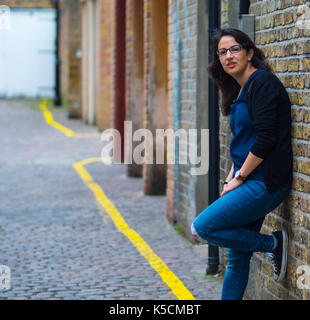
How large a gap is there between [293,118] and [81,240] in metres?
3.95

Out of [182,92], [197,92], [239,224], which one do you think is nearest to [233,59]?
[239,224]

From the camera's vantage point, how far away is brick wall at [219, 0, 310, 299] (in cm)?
486

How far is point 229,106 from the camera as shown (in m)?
5.23

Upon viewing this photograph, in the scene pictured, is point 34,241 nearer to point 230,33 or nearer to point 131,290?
point 131,290

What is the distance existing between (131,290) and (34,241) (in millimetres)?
2280

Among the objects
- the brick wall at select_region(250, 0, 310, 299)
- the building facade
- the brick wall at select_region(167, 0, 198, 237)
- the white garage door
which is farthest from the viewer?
the white garage door

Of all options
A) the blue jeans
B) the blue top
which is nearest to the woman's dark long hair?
the blue top

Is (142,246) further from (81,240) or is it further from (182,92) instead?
(182,92)

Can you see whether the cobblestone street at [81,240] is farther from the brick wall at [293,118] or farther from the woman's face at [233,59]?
the woman's face at [233,59]

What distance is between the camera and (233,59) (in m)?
5.04

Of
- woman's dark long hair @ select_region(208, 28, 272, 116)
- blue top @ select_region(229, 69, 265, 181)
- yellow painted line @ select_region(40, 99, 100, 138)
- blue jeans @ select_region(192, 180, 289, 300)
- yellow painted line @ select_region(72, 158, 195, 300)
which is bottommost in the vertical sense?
yellow painted line @ select_region(72, 158, 195, 300)

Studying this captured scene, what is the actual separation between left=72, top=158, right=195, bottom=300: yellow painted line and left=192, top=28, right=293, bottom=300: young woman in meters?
1.20

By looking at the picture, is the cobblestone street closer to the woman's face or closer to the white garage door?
the woman's face

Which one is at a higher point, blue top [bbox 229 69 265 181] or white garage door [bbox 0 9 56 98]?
white garage door [bbox 0 9 56 98]
